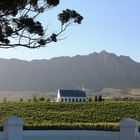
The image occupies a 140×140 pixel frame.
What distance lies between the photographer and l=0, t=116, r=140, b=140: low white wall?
46.3 ft

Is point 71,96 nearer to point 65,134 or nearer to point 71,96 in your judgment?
point 71,96

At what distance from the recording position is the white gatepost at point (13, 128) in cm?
1405

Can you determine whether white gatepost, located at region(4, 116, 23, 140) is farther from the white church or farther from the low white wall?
the white church

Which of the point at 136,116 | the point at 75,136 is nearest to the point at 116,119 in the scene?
the point at 136,116

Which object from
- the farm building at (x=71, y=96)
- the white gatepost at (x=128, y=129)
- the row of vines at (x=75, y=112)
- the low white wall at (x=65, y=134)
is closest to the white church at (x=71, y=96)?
the farm building at (x=71, y=96)

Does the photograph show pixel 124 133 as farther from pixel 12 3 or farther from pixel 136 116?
pixel 136 116

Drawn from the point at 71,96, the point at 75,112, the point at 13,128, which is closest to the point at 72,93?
the point at 71,96

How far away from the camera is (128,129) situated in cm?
1455

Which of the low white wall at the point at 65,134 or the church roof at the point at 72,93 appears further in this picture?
the church roof at the point at 72,93

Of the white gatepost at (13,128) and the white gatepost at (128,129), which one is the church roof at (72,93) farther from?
the white gatepost at (13,128)

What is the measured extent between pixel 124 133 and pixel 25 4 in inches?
221

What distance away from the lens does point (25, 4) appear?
1752cm

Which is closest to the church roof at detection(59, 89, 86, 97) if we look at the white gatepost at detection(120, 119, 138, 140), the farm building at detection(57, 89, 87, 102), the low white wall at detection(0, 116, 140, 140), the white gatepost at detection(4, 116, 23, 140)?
the farm building at detection(57, 89, 87, 102)

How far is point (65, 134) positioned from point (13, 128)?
1.99 metres
